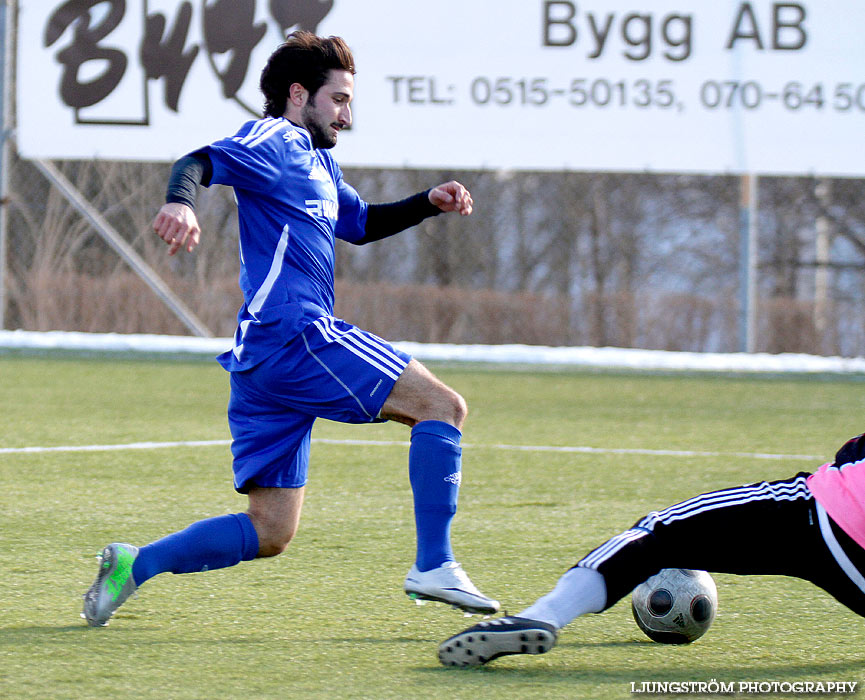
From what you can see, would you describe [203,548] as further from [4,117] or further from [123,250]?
[4,117]

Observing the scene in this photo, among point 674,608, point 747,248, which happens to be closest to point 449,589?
point 674,608

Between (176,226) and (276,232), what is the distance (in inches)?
19.7

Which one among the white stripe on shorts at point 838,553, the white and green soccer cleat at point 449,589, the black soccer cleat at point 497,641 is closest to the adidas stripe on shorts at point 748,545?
the white stripe on shorts at point 838,553

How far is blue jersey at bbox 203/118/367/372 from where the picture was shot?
12.0ft

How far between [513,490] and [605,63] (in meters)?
6.27

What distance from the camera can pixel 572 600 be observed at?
306 cm

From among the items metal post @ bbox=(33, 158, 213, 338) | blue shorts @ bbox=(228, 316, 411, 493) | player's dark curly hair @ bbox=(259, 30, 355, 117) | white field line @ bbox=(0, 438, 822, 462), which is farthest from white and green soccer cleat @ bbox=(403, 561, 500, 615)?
metal post @ bbox=(33, 158, 213, 338)

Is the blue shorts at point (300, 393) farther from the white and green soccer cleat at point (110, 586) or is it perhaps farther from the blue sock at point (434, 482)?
the white and green soccer cleat at point (110, 586)

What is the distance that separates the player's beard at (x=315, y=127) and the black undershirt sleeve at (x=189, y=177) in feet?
1.36

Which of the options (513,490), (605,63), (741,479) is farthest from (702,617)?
(605,63)

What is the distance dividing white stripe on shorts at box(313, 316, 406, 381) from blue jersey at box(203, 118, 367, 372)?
0.13 feet

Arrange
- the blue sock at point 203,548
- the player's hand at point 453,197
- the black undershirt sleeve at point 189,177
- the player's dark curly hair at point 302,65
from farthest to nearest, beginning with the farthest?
the player's hand at point 453,197 < the player's dark curly hair at point 302,65 < the blue sock at point 203,548 < the black undershirt sleeve at point 189,177

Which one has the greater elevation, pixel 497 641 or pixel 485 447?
pixel 497 641

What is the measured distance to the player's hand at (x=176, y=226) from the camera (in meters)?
3.27
